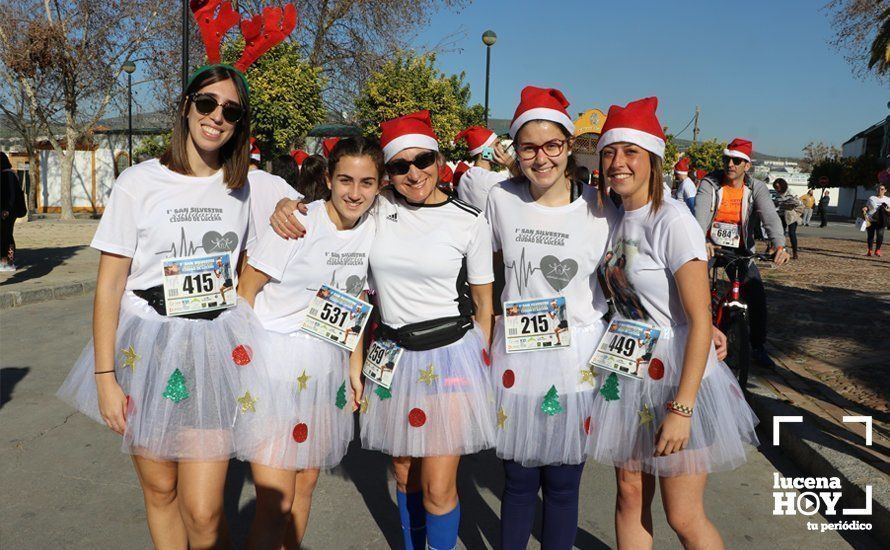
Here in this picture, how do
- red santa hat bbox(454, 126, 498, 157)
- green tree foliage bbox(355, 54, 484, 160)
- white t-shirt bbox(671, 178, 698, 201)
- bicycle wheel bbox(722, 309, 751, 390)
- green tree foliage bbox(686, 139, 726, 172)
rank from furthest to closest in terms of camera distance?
1. green tree foliage bbox(686, 139, 726, 172)
2. green tree foliage bbox(355, 54, 484, 160)
3. white t-shirt bbox(671, 178, 698, 201)
4. bicycle wheel bbox(722, 309, 751, 390)
5. red santa hat bbox(454, 126, 498, 157)

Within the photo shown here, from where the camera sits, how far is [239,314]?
2.74 m

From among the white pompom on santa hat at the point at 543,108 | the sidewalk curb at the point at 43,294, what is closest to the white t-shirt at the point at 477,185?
the white pompom on santa hat at the point at 543,108

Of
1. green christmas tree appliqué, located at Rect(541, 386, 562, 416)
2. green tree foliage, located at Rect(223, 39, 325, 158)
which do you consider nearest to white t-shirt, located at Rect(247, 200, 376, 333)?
green christmas tree appliqué, located at Rect(541, 386, 562, 416)

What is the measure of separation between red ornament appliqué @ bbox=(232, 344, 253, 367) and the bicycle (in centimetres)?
472

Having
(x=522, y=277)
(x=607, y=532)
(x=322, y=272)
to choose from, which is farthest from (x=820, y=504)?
(x=322, y=272)

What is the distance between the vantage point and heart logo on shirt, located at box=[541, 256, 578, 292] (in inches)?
114

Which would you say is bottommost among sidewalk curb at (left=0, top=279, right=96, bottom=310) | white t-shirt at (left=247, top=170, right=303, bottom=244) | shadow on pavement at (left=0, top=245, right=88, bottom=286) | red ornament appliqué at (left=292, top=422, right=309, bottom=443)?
sidewalk curb at (left=0, top=279, right=96, bottom=310)

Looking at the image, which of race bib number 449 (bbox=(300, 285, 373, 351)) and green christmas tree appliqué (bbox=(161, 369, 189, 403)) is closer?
green christmas tree appliqué (bbox=(161, 369, 189, 403))

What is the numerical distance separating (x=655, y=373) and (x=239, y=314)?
1673mm

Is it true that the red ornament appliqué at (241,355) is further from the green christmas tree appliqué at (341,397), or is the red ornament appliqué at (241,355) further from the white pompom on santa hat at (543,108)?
the white pompom on santa hat at (543,108)

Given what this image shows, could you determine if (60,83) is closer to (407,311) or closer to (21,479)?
(21,479)

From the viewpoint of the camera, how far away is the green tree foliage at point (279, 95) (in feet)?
51.0

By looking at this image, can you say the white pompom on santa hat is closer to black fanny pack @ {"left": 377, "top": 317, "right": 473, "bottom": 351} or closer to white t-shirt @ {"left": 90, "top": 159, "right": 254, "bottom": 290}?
black fanny pack @ {"left": 377, "top": 317, "right": 473, "bottom": 351}

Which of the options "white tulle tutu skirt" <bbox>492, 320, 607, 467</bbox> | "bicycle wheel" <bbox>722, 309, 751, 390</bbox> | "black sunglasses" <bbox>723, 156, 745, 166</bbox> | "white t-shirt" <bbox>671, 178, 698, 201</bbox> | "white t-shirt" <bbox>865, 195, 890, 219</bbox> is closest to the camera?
"white tulle tutu skirt" <bbox>492, 320, 607, 467</bbox>
